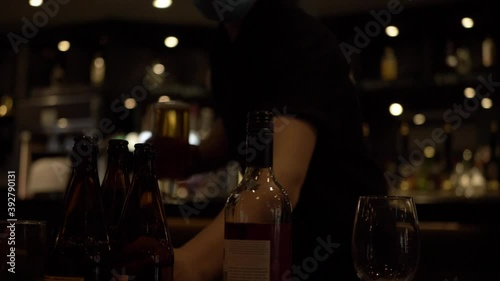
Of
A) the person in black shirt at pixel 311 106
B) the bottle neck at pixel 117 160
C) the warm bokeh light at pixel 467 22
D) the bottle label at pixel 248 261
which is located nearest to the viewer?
the bottle label at pixel 248 261

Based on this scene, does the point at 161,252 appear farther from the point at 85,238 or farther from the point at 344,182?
the point at 344,182

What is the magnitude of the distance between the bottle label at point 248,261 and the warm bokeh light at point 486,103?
3852mm

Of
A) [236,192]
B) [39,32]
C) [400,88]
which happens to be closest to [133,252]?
[236,192]

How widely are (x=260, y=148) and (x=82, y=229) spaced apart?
25cm

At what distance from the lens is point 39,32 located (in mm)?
5547

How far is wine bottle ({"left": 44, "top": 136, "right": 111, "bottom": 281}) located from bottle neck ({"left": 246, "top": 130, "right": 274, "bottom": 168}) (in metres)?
0.19

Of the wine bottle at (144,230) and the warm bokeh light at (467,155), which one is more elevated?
the warm bokeh light at (467,155)

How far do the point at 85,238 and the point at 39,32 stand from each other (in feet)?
16.7

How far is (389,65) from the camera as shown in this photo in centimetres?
454

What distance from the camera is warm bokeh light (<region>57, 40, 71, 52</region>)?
555cm

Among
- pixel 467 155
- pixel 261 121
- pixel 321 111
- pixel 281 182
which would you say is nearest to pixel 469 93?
pixel 467 155

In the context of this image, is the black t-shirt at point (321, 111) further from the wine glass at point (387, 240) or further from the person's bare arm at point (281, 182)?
the wine glass at point (387, 240)

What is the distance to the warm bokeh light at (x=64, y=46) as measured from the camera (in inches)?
218

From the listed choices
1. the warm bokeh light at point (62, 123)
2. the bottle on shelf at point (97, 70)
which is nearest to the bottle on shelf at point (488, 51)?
the bottle on shelf at point (97, 70)
